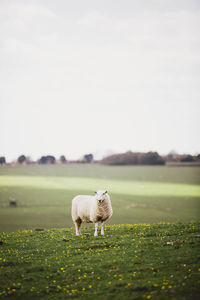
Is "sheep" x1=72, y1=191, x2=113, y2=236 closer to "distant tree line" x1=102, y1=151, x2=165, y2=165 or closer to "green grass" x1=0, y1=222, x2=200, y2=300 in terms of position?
"green grass" x1=0, y1=222, x2=200, y2=300

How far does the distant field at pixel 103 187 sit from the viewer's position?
2475 inches

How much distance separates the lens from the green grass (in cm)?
1033

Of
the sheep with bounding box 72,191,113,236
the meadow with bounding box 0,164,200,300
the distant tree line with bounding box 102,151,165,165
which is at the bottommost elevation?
the meadow with bounding box 0,164,200,300

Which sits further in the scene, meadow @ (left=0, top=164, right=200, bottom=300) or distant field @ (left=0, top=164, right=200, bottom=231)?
distant field @ (left=0, top=164, right=200, bottom=231)

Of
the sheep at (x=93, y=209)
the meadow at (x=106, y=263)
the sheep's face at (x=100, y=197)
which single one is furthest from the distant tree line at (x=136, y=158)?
the sheep's face at (x=100, y=197)

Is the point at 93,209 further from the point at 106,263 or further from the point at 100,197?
the point at 106,263

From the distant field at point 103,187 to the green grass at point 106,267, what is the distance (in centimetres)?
3970

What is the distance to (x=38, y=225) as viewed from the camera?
5531cm

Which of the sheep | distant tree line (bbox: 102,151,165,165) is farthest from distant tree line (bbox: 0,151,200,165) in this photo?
the sheep

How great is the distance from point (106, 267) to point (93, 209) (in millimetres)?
6680

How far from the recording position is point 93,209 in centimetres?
1917

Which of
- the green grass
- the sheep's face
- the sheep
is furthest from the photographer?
the sheep

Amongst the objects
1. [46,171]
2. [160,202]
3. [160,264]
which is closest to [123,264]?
[160,264]

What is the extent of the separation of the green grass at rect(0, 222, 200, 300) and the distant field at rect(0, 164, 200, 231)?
130 ft
